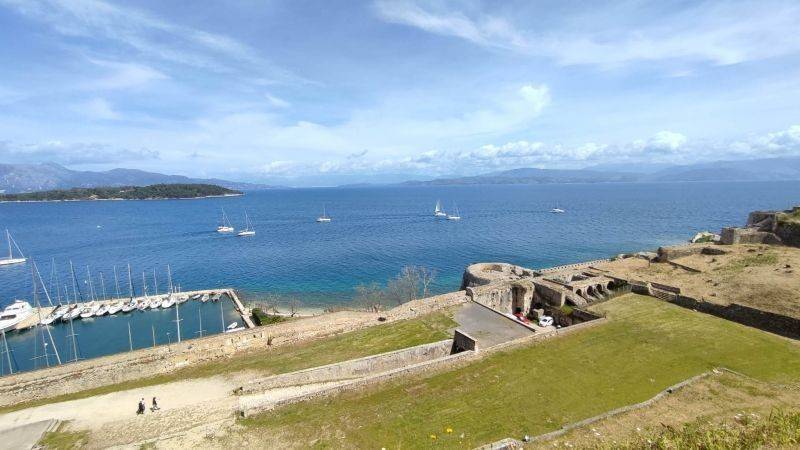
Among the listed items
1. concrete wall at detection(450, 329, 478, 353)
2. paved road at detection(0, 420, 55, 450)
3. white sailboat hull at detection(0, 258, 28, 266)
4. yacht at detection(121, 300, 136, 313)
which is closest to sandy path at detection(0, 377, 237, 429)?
paved road at detection(0, 420, 55, 450)

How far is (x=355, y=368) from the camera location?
2181cm

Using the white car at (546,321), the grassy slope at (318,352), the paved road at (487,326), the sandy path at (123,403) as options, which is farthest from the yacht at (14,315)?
the white car at (546,321)

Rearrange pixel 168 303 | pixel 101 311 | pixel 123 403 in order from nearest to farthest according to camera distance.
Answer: pixel 123 403 < pixel 101 311 < pixel 168 303

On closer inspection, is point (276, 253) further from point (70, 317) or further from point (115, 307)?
point (70, 317)

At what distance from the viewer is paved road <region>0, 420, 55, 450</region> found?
1702 centimetres

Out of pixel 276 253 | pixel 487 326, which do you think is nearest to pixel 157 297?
pixel 276 253

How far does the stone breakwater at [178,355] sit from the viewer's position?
2125 cm

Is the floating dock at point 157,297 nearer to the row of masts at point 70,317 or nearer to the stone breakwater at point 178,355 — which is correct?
the row of masts at point 70,317

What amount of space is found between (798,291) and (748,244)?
17440 millimetres

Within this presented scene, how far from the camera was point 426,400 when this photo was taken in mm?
18219

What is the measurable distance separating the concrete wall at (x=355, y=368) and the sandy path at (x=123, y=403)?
1970mm

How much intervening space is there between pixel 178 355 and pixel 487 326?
2003 centimetres

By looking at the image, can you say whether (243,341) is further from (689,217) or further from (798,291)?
(689,217)

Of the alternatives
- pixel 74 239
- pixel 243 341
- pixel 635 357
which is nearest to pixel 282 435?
pixel 243 341
